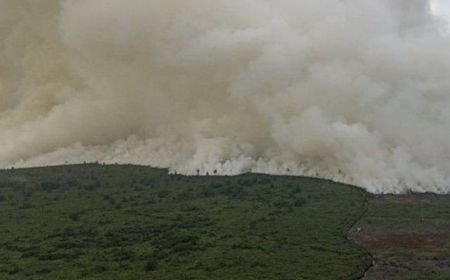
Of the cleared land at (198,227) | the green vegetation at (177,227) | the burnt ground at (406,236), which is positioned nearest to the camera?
the burnt ground at (406,236)

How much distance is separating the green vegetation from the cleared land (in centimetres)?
9

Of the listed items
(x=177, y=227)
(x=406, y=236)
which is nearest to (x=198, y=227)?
(x=177, y=227)

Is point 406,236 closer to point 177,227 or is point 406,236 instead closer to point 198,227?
point 198,227

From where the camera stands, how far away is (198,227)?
2323 inches

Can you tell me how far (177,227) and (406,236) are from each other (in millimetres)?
17116

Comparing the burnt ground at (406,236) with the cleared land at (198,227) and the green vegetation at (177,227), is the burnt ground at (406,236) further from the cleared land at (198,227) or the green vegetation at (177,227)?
the green vegetation at (177,227)

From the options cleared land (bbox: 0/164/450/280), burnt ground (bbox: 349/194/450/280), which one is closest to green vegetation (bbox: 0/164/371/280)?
cleared land (bbox: 0/164/450/280)

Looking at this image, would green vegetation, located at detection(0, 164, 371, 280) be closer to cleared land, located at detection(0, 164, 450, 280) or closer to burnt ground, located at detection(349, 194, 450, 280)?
cleared land, located at detection(0, 164, 450, 280)

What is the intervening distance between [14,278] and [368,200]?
33289 millimetres

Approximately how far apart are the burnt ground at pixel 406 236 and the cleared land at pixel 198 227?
0.57ft

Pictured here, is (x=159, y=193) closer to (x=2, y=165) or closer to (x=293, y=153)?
(x=293, y=153)

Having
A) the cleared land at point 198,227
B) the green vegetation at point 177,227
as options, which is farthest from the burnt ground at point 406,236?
the green vegetation at point 177,227

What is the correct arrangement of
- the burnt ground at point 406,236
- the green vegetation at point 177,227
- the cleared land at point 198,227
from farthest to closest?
the cleared land at point 198,227, the green vegetation at point 177,227, the burnt ground at point 406,236

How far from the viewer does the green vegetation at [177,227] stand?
48438mm
